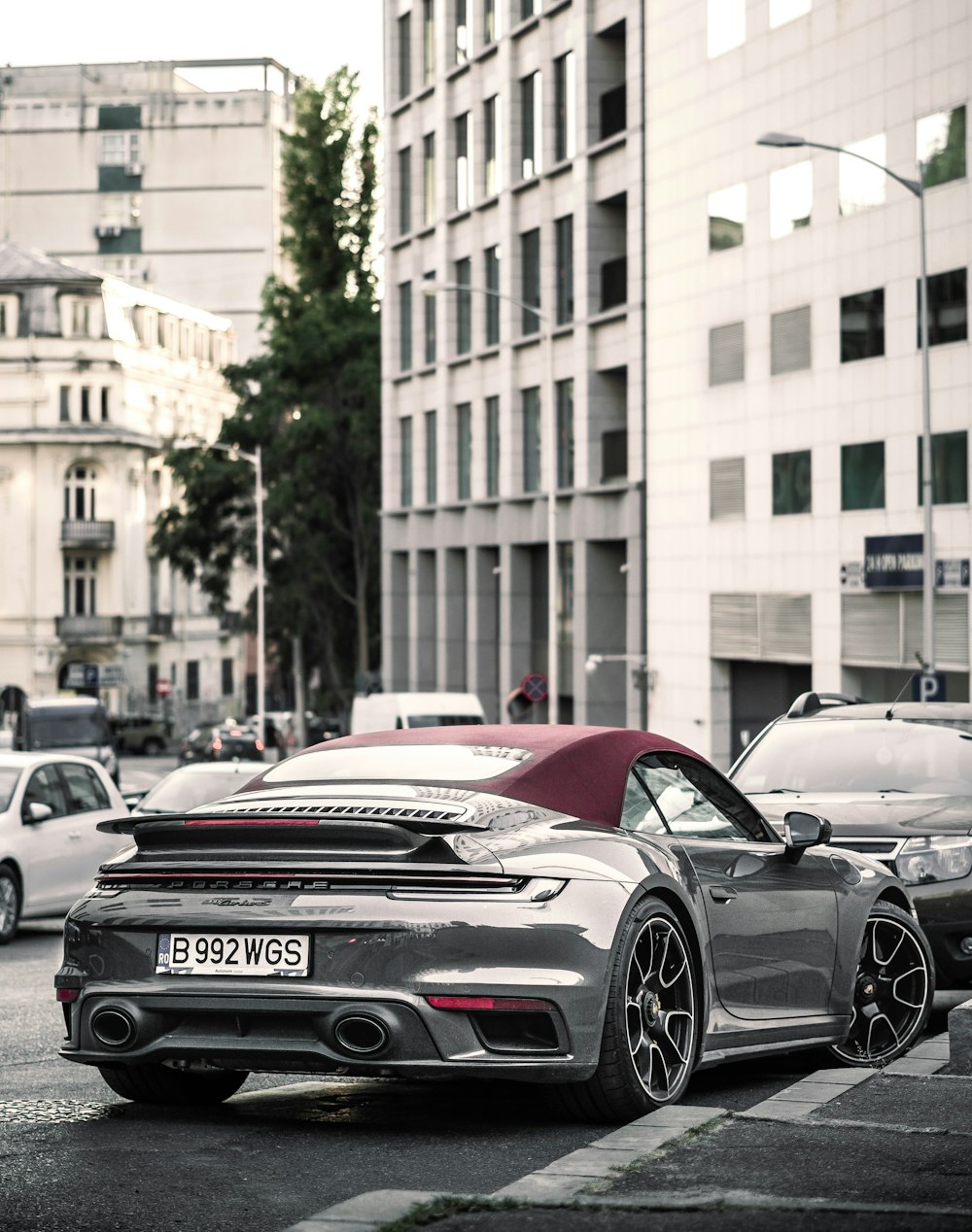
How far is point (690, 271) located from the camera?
4822cm

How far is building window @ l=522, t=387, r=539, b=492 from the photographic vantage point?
55375 millimetres

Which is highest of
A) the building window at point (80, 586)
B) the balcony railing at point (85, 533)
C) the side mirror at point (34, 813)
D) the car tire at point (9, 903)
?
the balcony railing at point (85, 533)

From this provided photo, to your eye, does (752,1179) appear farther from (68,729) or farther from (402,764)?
(68,729)

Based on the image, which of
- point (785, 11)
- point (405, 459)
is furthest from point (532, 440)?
point (785, 11)

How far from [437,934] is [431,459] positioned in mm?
56421

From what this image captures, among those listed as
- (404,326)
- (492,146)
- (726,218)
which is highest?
(492,146)

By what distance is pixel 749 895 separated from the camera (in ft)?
26.3

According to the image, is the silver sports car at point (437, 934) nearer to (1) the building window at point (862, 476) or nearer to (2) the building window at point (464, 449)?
(1) the building window at point (862, 476)

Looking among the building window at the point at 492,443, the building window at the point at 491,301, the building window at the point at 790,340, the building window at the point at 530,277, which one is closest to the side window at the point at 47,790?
the building window at the point at 790,340

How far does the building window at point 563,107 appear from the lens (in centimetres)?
5300

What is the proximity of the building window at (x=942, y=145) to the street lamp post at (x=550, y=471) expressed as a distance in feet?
33.1

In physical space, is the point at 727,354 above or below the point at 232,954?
above

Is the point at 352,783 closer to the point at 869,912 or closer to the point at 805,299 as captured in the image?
the point at 869,912

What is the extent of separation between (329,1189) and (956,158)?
35.1m
